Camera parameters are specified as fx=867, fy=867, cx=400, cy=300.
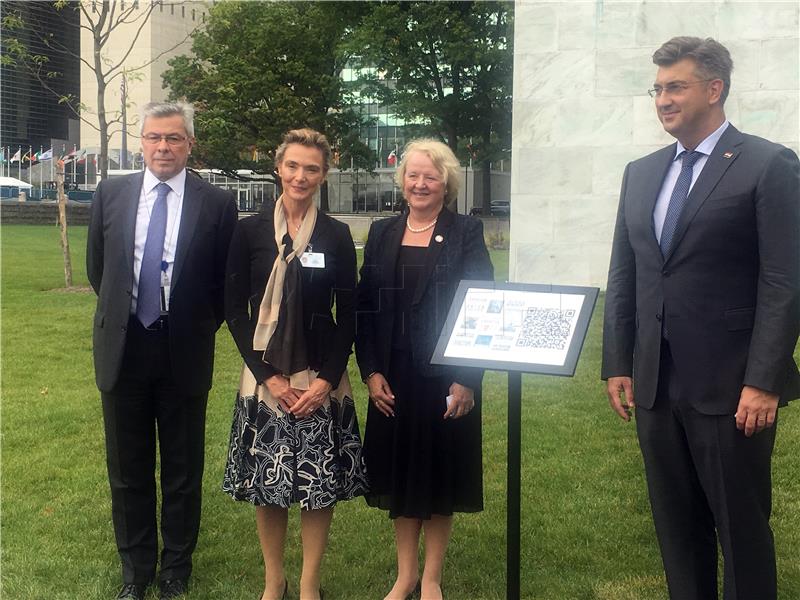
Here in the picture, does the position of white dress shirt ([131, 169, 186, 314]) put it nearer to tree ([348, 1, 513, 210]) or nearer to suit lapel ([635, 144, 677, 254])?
suit lapel ([635, 144, 677, 254])

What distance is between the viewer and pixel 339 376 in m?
4.06

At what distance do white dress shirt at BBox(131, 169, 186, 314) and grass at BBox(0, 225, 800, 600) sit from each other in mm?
1705

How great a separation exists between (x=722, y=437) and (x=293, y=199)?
2118mm

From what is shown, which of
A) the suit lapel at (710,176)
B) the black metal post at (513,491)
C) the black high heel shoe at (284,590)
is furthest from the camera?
the black high heel shoe at (284,590)

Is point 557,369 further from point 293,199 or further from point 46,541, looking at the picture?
point 46,541

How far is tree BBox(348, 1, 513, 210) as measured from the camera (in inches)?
1350

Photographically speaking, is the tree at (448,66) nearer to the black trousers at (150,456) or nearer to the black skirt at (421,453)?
the black skirt at (421,453)

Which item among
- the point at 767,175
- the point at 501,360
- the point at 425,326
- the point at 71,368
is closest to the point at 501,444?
the point at 425,326

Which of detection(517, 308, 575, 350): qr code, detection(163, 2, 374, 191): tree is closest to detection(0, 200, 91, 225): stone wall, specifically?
detection(163, 2, 374, 191): tree

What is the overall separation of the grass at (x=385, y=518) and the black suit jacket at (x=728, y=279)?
174cm

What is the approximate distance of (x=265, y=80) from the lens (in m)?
41.9

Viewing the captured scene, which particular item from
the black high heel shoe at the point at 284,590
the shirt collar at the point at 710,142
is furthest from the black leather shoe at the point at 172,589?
the shirt collar at the point at 710,142

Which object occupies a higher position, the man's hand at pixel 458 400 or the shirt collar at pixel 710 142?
the shirt collar at pixel 710 142

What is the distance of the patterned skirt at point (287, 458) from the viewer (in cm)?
397
